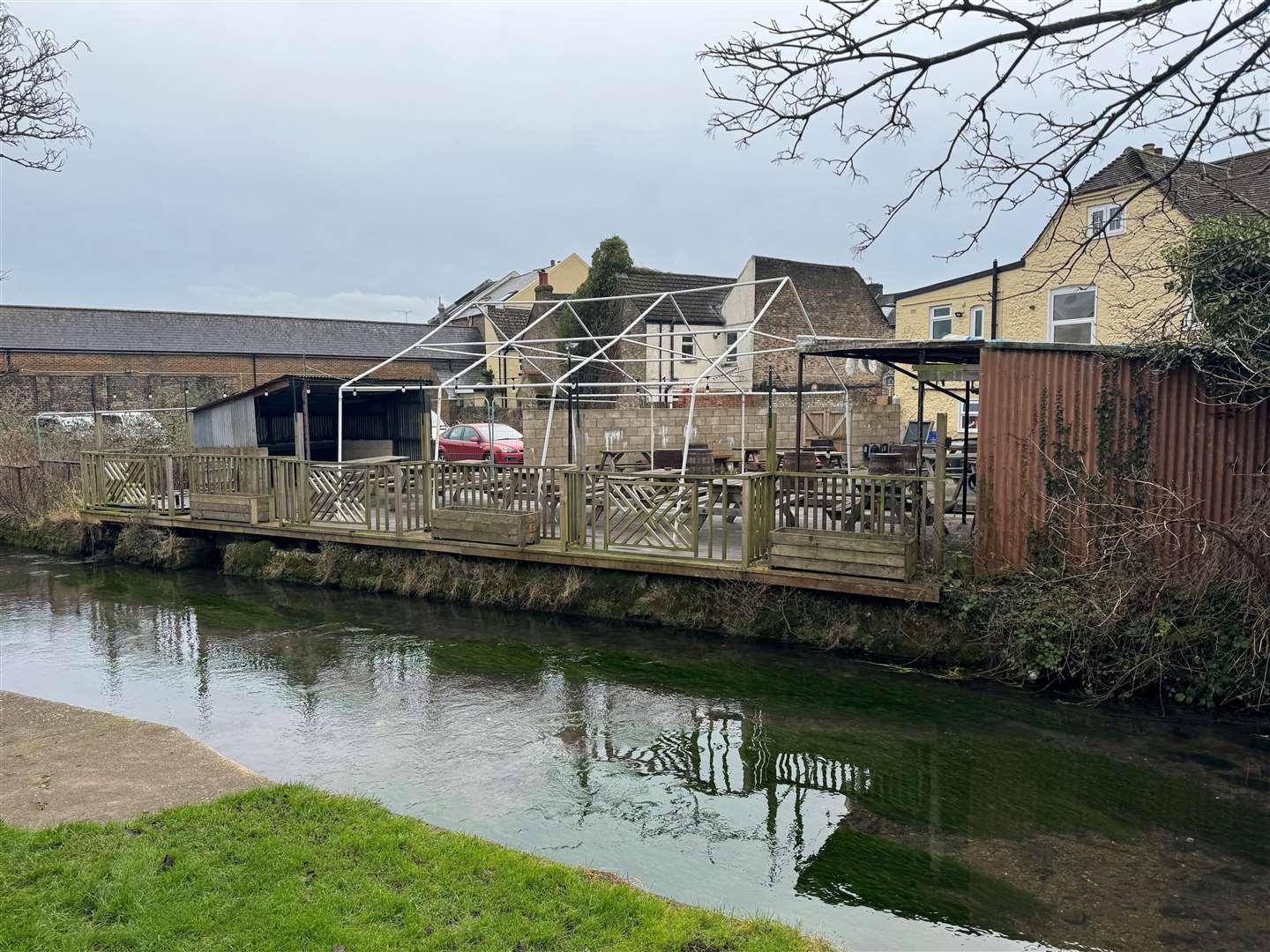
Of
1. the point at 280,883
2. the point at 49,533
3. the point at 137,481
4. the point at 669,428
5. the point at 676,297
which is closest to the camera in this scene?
the point at 280,883

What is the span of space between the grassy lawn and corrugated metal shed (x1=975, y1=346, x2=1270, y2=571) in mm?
6035

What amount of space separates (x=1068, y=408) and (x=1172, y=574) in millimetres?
1849

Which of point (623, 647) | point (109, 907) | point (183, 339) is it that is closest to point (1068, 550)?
point (623, 647)

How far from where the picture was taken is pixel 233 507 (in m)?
14.7

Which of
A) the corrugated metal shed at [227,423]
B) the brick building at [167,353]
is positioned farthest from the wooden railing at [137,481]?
the brick building at [167,353]

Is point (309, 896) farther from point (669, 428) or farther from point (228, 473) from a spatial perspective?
point (669, 428)

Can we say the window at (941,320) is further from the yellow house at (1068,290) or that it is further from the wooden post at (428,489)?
the wooden post at (428,489)

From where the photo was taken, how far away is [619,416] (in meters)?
18.5

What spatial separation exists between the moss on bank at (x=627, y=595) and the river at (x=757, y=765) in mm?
318

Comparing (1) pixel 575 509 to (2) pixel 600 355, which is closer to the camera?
(1) pixel 575 509

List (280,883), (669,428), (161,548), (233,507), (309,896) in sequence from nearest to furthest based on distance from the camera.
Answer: (309,896) → (280,883) → (233,507) → (161,548) → (669,428)

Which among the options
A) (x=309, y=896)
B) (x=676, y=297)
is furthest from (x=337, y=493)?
(x=676, y=297)

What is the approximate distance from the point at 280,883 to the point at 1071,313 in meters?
20.3

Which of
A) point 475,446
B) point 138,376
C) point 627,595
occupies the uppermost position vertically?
point 138,376
